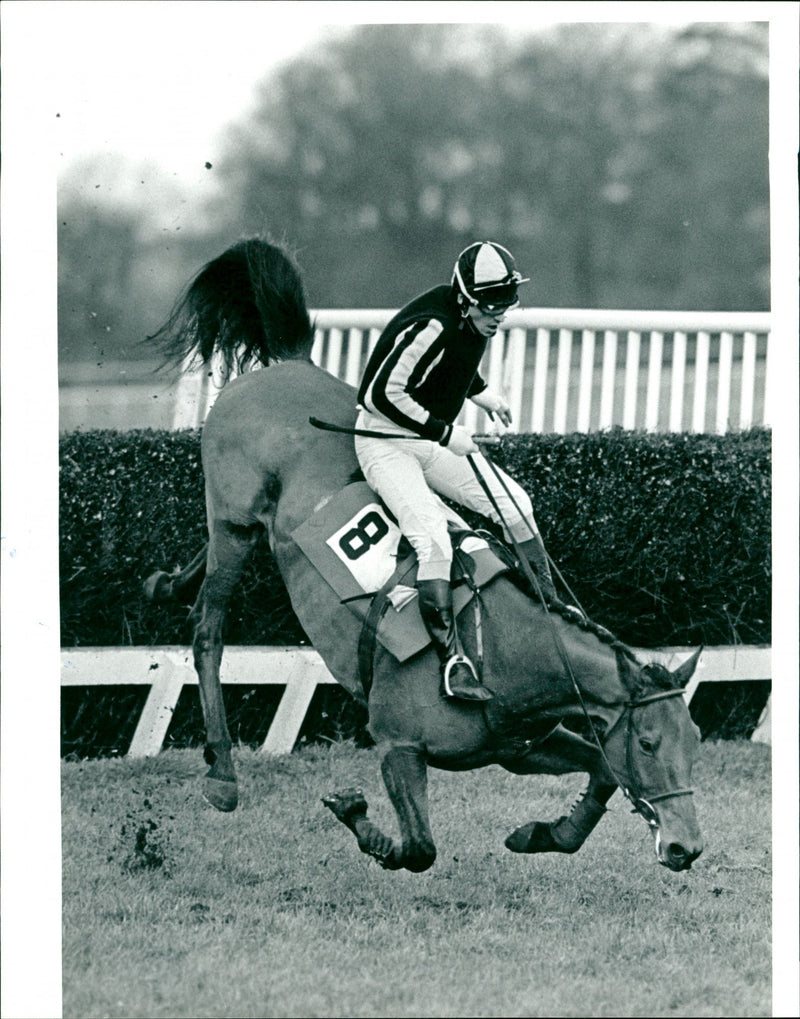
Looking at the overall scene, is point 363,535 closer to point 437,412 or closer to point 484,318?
point 437,412

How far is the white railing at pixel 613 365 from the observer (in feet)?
28.4

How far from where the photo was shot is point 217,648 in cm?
644

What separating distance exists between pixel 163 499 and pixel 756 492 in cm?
296

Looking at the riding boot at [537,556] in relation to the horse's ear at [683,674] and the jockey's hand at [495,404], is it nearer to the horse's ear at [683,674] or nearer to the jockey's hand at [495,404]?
the jockey's hand at [495,404]

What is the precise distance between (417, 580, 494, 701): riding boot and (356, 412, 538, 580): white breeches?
54 millimetres

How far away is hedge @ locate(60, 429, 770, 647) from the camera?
296 inches

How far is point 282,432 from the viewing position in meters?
6.15

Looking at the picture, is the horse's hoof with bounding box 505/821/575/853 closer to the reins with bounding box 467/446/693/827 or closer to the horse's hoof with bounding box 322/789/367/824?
the reins with bounding box 467/446/693/827

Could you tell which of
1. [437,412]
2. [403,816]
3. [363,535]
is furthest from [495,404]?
[403,816]

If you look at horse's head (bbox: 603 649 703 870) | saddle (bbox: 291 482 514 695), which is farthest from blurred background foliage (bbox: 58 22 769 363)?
horse's head (bbox: 603 649 703 870)

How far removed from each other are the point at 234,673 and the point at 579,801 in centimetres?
231

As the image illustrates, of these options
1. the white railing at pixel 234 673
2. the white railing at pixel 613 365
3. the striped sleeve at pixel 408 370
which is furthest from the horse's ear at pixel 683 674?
the white railing at pixel 613 365

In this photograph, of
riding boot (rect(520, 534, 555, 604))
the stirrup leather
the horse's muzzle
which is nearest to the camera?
the horse's muzzle

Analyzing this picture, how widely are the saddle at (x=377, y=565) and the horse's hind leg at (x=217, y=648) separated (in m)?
0.58
